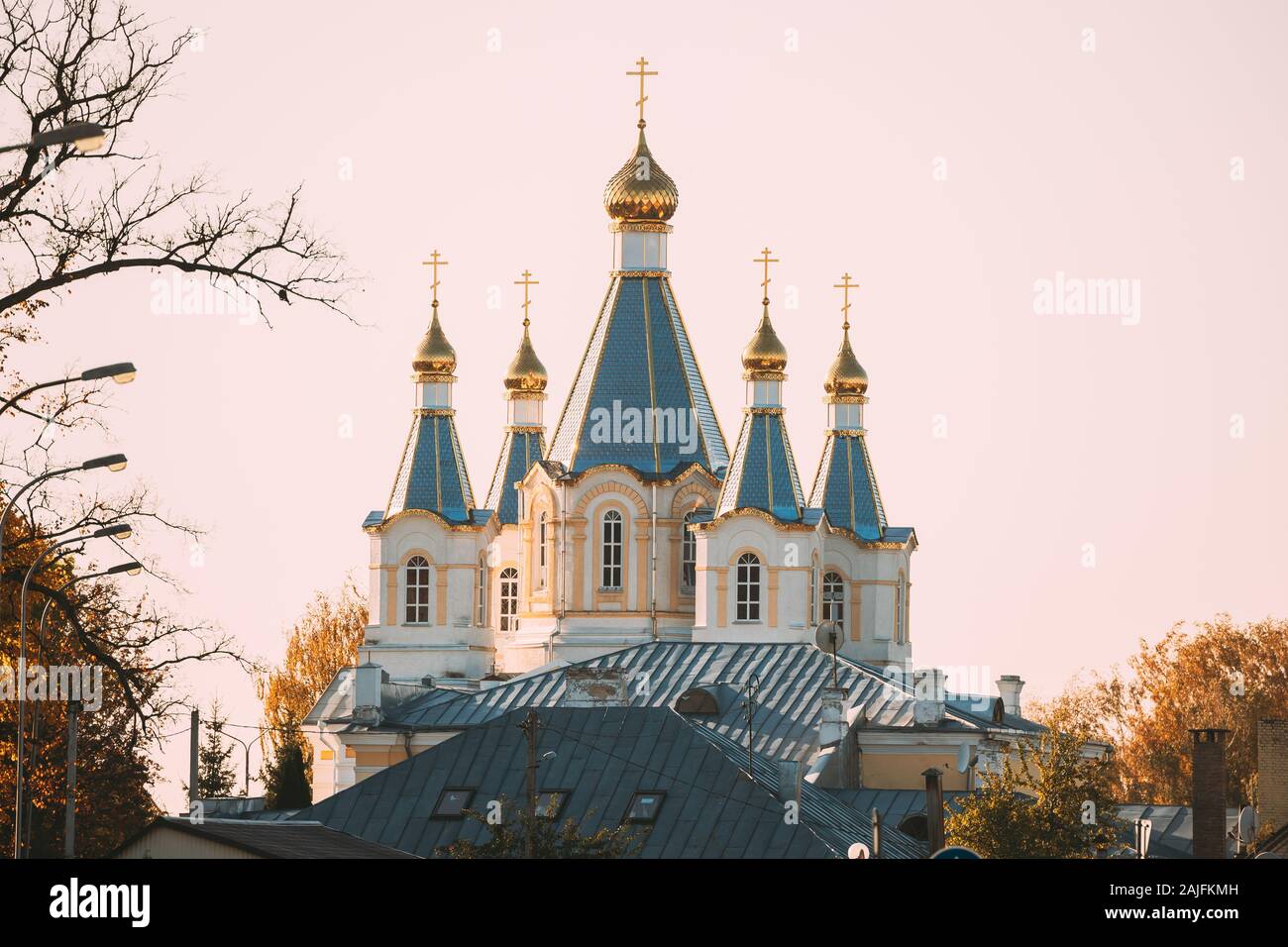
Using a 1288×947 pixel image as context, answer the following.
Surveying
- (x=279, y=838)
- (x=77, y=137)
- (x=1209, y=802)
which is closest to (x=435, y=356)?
(x=1209, y=802)

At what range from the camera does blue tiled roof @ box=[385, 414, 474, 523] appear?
248 ft

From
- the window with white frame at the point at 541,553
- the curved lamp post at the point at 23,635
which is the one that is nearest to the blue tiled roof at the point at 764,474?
the window with white frame at the point at 541,553

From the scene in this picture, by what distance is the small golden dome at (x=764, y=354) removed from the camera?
70.9 metres

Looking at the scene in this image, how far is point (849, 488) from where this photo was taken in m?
76.8

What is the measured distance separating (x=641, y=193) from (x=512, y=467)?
9.34m

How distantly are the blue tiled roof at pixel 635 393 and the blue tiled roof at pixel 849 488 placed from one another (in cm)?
420

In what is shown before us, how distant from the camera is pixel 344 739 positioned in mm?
67875

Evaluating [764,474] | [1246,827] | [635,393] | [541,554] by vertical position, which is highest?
[635,393]

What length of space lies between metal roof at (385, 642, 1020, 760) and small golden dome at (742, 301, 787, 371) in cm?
688

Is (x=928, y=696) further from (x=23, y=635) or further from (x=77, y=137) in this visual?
(x=77, y=137)

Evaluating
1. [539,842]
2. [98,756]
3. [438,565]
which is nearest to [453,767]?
[98,756]

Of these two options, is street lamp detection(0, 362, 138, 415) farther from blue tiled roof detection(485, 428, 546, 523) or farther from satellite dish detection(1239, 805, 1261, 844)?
blue tiled roof detection(485, 428, 546, 523)

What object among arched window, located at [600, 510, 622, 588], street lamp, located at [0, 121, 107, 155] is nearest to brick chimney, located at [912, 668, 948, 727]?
arched window, located at [600, 510, 622, 588]
